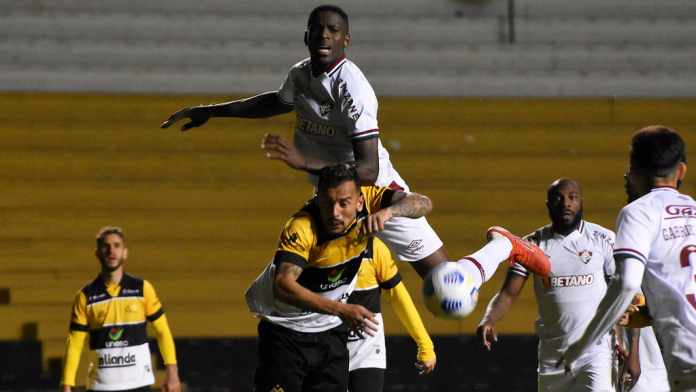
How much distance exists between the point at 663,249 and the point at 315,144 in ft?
6.94

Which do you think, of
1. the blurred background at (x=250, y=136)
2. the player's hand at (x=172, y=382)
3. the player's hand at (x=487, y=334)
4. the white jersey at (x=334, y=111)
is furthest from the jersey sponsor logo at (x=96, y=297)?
the player's hand at (x=487, y=334)

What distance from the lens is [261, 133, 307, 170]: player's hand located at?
16.5 ft

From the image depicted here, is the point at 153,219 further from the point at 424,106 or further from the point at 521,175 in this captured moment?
the point at 521,175

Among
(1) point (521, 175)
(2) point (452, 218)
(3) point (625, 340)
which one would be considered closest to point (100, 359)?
(3) point (625, 340)

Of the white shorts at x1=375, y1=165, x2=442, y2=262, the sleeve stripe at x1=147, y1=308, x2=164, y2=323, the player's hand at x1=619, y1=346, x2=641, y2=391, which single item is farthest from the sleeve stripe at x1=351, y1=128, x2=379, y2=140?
the sleeve stripe at x1=147, y1=308, x2=164, y2=323

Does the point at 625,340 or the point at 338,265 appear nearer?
the point at 338,265

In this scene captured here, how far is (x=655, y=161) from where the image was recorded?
4215mm

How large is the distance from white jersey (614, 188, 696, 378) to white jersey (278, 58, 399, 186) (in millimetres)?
1690

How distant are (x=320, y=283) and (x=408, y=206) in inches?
22.9

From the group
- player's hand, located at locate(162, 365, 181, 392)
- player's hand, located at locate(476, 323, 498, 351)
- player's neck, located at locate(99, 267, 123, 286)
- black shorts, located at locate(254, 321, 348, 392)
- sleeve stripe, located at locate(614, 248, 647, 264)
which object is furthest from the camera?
player's neck, located at locate(99, 267, 123, 286)

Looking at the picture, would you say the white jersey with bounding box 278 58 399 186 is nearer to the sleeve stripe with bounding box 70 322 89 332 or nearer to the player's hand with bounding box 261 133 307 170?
the player's hand with bounding box 261 133 307 170

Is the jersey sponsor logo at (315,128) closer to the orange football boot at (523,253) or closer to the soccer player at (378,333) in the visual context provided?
the orange football boot at (523,253)

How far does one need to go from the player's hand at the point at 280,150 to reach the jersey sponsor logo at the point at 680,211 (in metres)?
1.71

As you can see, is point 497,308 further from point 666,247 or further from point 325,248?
point 666,247
